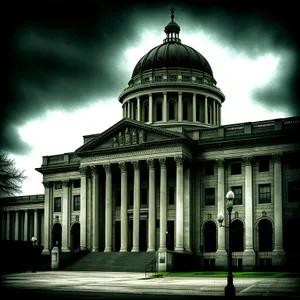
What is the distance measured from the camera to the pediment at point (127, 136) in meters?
68.8

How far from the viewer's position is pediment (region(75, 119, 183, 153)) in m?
68.8

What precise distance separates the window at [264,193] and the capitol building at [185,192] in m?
0.13

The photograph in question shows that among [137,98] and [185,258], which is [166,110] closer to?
[137,98]

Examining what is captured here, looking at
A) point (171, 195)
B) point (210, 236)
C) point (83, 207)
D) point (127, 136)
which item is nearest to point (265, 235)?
point (210, 236)

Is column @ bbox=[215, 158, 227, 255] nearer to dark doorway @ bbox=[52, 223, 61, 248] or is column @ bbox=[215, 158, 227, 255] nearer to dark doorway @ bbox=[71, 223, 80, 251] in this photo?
dark doorway @ bbox=[71, 223, 80, 251]

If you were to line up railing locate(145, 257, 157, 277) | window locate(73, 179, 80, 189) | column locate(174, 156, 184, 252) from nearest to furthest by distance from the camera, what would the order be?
railing locate(145, 257, 157, 277) < column locate(174, 156, 184, 252) < window locate(73, 179, 80, 189)

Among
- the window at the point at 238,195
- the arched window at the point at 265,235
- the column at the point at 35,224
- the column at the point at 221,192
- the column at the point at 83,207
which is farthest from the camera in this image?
the column at the point at 35,224

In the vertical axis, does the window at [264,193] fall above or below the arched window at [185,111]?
below

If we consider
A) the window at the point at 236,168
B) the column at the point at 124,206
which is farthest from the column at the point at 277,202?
the column at the point at 124,206

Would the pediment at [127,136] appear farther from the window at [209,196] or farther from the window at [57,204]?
the window at [57,204]

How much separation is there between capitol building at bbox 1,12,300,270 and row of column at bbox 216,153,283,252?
0.40 feet

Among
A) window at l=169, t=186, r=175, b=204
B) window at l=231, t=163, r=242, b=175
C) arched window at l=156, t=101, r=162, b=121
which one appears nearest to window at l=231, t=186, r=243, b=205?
window at l=231, t=163, r=242, b=175

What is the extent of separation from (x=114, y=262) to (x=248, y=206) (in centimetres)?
1800

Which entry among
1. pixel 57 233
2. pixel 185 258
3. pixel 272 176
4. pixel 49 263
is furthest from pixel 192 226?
pixel 57 233
